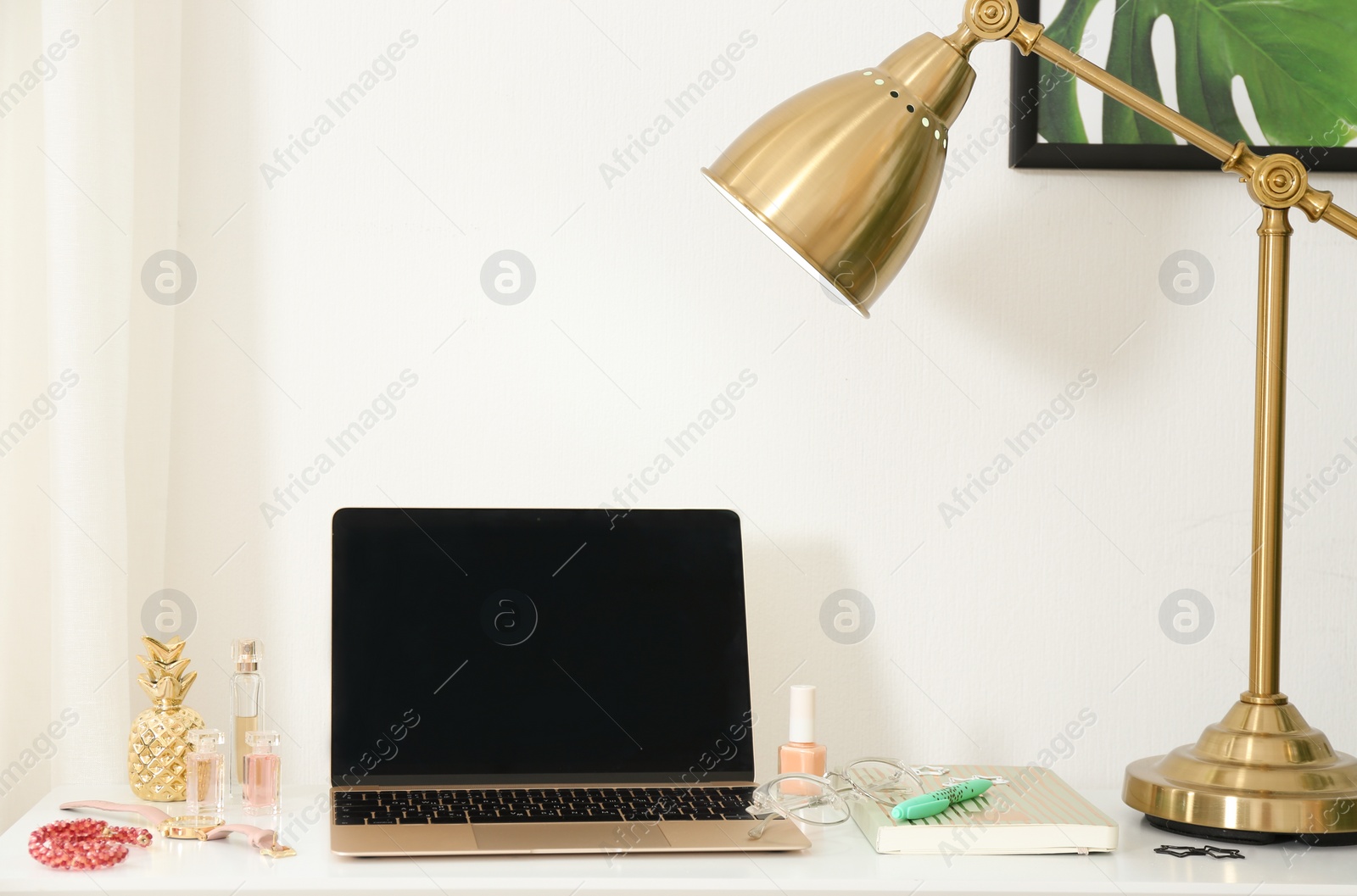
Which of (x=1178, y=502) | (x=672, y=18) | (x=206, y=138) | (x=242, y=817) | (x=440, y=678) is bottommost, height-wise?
(x=242, y=817)

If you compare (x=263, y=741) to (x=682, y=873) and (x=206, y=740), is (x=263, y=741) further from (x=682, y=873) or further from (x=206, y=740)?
(x=682, y=873)

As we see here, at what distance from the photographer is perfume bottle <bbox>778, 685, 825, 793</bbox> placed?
39.6 inches

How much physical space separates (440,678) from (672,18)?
0.68 m

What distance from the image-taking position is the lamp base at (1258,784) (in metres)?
0.85

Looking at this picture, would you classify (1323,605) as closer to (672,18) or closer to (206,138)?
(672,18)

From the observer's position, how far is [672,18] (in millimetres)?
1140

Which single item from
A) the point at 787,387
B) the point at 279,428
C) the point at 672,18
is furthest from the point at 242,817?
the point at 672,18

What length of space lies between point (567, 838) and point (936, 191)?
1.87ft

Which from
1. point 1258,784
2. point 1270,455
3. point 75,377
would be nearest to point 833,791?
point 1258,784

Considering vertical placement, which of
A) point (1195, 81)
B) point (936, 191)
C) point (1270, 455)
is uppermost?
point (1195, 81)

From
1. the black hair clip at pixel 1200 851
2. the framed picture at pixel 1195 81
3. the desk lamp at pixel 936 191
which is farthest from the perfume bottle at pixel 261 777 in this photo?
the framed picture at pixel 1195 81

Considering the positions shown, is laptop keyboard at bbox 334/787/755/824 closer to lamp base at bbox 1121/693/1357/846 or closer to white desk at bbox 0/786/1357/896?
white desk at bbox 0/786/1357/896

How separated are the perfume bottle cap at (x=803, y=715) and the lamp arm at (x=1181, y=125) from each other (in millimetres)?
554

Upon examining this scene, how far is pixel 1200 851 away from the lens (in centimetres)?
86
